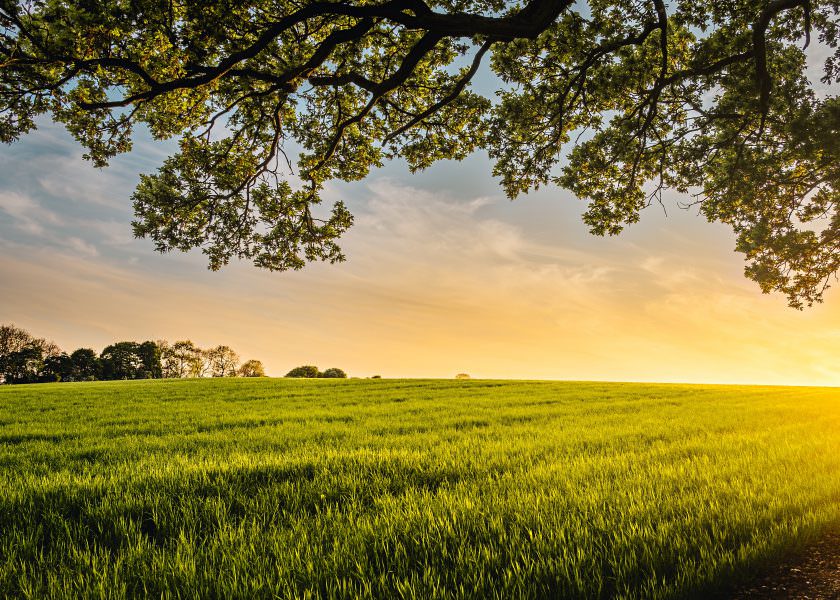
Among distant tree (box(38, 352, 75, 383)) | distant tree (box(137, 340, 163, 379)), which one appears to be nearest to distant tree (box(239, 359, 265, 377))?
distant tree (box(137, 340, 163, 379))

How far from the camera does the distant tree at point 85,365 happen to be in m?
103

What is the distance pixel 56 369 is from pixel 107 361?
10077 mm

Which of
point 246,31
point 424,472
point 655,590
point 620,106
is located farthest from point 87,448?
point 620,106

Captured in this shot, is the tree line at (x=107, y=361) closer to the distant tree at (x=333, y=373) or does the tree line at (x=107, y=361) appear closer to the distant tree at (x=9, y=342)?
the distant tree at (x=9, y=342)

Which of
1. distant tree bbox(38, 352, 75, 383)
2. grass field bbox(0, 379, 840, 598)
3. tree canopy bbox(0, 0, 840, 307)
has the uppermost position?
tree canopy bbox(0, 0, 840, 307)

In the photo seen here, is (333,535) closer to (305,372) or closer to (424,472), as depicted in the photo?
(424,472)

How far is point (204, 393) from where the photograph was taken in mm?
25484

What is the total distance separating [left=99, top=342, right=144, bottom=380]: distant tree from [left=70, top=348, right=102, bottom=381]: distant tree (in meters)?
1.40

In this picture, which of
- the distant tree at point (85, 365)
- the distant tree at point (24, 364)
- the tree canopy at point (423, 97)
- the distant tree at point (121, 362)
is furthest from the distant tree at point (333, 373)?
the tree canopy at point (423, 97)

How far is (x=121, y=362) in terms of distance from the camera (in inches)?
4218

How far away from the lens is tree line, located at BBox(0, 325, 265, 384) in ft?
311

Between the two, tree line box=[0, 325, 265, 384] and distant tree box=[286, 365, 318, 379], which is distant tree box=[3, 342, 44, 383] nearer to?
tree line box=[0, 325, 265, 384]

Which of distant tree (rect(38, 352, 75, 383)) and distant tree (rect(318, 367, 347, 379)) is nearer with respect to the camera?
distant tree (rect(318, 367, 347, 379))

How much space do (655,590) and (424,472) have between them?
3408 mm
